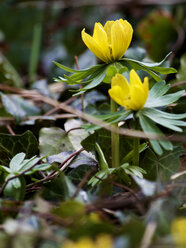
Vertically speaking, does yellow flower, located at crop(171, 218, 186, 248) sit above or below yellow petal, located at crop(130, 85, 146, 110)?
below

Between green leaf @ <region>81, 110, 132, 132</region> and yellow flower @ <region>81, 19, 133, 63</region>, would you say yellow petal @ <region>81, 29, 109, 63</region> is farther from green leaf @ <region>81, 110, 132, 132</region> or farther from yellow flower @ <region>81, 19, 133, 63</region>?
green leaf @ <region>81, 110, 132, 132</region>

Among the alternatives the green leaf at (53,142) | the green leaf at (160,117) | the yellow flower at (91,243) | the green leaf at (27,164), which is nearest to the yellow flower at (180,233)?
the yellow flower at (91,243)

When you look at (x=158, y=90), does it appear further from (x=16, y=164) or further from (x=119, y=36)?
(x=16, y=164)

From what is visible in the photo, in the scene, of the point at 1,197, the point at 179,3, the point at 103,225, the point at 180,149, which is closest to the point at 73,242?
the point at 103,225

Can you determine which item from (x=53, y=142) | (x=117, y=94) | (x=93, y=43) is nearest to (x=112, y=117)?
(x=117, y=94)

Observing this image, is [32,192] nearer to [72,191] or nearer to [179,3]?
[72,191]

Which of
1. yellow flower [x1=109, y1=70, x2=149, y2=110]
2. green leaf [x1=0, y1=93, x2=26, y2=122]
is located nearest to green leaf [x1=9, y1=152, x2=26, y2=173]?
yellow flower [x1=109, y1=70, x2=149, y2=110]

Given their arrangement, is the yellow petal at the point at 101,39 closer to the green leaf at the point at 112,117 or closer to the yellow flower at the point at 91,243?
the green leaf at the point at 112,117
